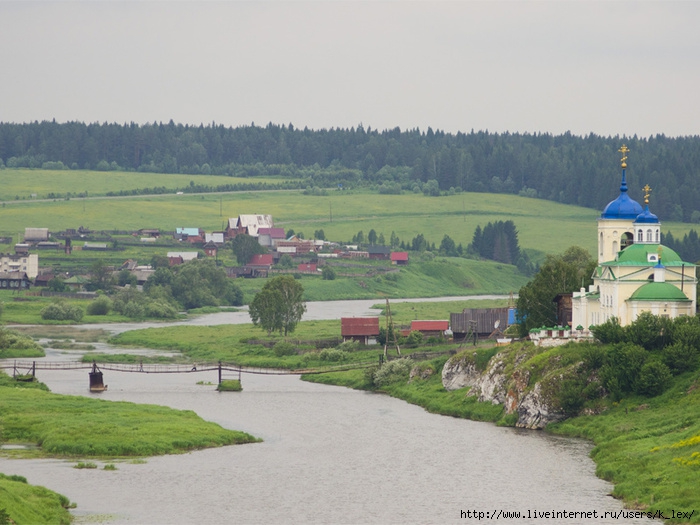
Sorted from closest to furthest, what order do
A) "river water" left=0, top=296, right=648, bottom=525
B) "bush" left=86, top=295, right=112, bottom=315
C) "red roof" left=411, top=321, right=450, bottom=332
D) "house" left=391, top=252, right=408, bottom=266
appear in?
"river water" left=0, top=296, right=648, bottom=525 → "red roof" left=411, top=321, right=450, bottom=332 → "bush" left=86, top=295, right=112, bottom=315 → "house" left=391, top=252, right=408, bottom=266

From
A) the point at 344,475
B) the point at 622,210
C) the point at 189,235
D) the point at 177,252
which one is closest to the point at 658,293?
the point at 622,210

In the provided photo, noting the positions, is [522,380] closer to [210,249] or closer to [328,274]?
[328,274]

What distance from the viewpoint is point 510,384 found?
70.2 m

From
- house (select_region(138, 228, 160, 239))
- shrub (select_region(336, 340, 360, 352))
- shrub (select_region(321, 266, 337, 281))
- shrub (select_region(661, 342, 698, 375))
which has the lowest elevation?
shrub (select_region(336, 340, 360, 352))

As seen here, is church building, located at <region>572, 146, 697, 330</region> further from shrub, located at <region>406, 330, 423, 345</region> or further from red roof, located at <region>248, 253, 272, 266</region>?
red roof, located at <region>248, 253, 272, 266</region>

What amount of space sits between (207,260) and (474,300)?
32425 millimetres

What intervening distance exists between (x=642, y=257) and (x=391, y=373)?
19309 millimetres

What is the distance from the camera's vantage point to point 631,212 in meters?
81.3

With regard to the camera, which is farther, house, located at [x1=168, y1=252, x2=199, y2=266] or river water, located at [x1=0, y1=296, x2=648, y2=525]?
house, located at [x1=168, y1=252, x2=199, y2=266]

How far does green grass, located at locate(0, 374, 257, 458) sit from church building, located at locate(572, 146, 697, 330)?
68.6ft

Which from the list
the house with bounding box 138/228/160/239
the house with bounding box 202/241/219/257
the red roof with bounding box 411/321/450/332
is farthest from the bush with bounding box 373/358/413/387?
the house with bounding box 138/228/160/239

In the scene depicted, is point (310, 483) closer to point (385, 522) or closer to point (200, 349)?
point (385, 522)

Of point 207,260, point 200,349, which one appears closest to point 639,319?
point 200,349

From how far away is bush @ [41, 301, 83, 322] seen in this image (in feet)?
404
